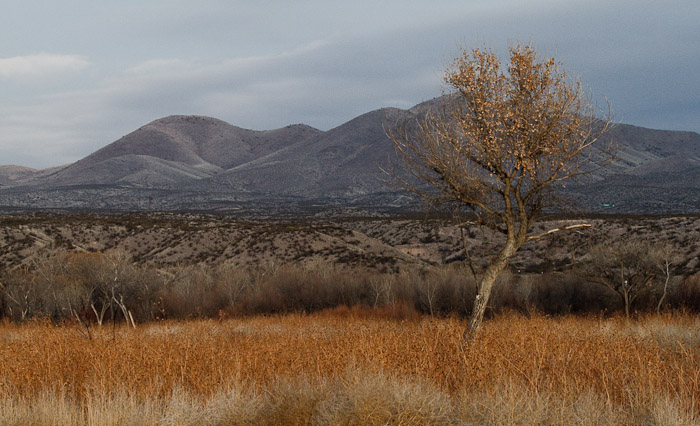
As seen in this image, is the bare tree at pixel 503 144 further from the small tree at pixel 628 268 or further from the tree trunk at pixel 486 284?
the small tree at pixel 628 268

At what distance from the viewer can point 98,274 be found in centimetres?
3447

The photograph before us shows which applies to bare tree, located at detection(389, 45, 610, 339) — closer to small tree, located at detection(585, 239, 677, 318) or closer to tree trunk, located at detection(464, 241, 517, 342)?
tree trunk, located at detection(464, 241, 517, 342)

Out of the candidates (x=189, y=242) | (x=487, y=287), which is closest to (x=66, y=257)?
(x=189, y=242)

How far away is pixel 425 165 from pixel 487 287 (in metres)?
2.99

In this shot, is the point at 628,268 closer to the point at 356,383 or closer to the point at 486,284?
the point at 486,284

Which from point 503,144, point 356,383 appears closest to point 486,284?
point 503,144

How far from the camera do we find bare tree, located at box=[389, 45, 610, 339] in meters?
11.6

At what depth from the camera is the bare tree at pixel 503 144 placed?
11.6 m

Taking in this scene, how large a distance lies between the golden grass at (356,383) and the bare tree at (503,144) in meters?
3.05

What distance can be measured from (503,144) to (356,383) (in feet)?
22.8

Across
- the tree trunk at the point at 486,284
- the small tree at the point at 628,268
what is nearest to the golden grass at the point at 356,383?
the tree trunk at the point at 486,284

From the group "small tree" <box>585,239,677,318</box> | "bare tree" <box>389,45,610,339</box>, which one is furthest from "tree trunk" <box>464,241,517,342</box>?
"small tree" <box>585,239,677,318</box>

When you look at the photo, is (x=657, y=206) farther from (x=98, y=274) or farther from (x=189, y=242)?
(x=98, y=274)

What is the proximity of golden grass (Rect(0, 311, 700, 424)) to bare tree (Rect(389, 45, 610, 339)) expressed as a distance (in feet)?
10.0
